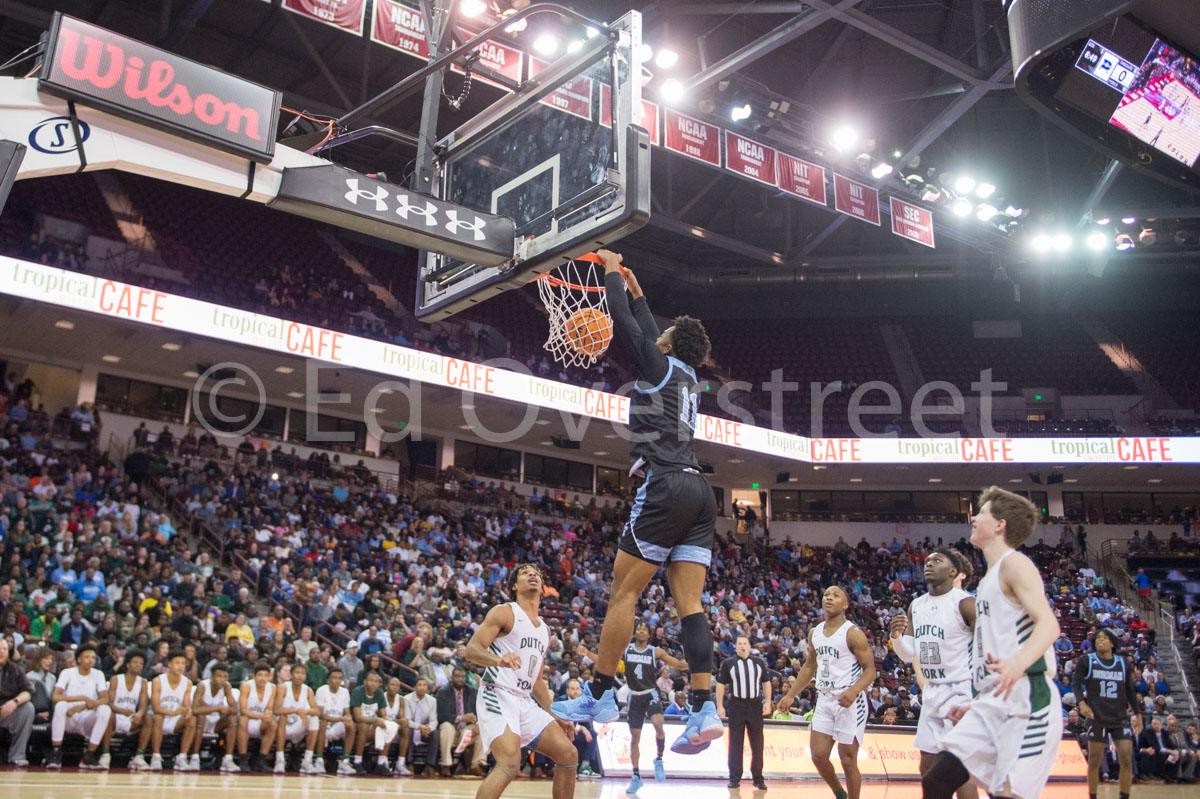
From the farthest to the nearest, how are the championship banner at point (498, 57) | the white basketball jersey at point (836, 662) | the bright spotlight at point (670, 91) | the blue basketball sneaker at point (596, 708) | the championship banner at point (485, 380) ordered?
the bright spotlight at point (670, 91)
the championship banner at point (485, 380)
the championship banner at point (498, 57)
the white basketball jersey at point (836, 662)
the blue basketball sneaker at point (596, 708)

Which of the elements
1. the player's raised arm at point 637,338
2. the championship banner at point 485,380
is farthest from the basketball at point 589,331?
the player's raised arm at point 637,338

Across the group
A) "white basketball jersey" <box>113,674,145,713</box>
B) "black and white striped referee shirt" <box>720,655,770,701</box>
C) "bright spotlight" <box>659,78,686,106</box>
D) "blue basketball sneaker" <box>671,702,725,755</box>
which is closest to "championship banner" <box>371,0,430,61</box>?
"bright spotlight" <box>659,78,686,106</box>

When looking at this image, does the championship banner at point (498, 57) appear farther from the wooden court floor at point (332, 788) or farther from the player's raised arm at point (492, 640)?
the wooden court floor at point (332, 788)

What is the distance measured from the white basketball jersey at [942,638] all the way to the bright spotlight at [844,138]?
1366 cm

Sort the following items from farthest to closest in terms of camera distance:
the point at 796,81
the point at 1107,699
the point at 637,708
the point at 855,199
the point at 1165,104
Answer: the point at 796,81, the point at 855,199, the point at 637,708, the point at 1107,699, the point at 1165,104

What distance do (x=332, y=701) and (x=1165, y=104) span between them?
10.8 meters

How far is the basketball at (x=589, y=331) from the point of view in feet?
A: 29.4

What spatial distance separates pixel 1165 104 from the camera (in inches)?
317

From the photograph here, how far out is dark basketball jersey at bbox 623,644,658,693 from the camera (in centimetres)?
1041

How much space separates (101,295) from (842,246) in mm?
21339

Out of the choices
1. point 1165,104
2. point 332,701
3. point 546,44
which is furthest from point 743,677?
point 546,44

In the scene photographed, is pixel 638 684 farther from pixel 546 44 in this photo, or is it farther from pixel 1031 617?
pixel 546 44

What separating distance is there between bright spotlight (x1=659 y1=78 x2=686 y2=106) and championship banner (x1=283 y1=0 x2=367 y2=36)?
5.35 meters

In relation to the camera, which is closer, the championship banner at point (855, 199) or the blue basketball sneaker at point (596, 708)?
the blue basketball sneaker at point (596, 708)
